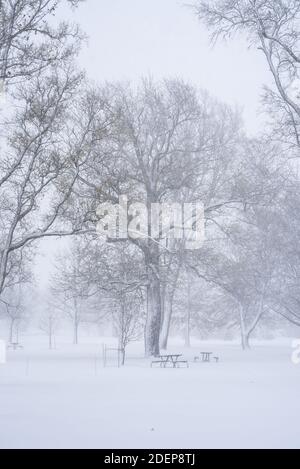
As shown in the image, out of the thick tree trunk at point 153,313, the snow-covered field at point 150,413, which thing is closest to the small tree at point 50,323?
the thick tree trunk at point 153,313

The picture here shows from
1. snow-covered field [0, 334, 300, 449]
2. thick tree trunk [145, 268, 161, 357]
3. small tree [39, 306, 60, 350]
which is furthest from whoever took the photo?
small tree [39, 306, 60, 350]

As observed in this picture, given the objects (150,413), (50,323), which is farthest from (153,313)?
(50,323)

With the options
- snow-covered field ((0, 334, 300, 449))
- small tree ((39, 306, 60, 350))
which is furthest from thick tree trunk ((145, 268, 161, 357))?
small tree ((39, 306, 60, 350))

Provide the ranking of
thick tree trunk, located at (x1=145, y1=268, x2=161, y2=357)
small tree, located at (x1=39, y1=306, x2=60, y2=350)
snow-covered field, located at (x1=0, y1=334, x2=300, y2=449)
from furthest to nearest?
small tree, located at (x1=39, y1=306, x2=60, y2=350), thick tree trunk, located at (x1=145, y1=268, x2=161, y2=357), snow-covered field, located at (x1=0, y1=334, x2=300, y2=449)

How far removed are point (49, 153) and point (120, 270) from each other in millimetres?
10971

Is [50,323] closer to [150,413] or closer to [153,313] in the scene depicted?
[153,313]

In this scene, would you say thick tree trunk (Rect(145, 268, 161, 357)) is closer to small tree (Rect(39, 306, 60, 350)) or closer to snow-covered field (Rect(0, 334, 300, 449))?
snow-covered field (Rect(0, 334, 300, 449))

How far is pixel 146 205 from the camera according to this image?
1016 inches

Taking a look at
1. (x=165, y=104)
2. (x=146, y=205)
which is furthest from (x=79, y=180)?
(x=165, y=104)

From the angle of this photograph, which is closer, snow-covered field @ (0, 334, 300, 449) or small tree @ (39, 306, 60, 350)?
A: snow-covered field @ (0, 334, 300, 449)

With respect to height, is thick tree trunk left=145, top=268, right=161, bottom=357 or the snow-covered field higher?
thick tree trunk left=145, top=268, right=161, bottom=357

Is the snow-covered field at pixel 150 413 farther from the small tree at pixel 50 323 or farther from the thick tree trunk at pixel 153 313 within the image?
the small tree at pixel 50 323

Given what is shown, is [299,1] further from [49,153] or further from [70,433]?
[70,433]

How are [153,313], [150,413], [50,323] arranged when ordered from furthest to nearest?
1. [50,323]
2. [153,313]
3. [150,413]
